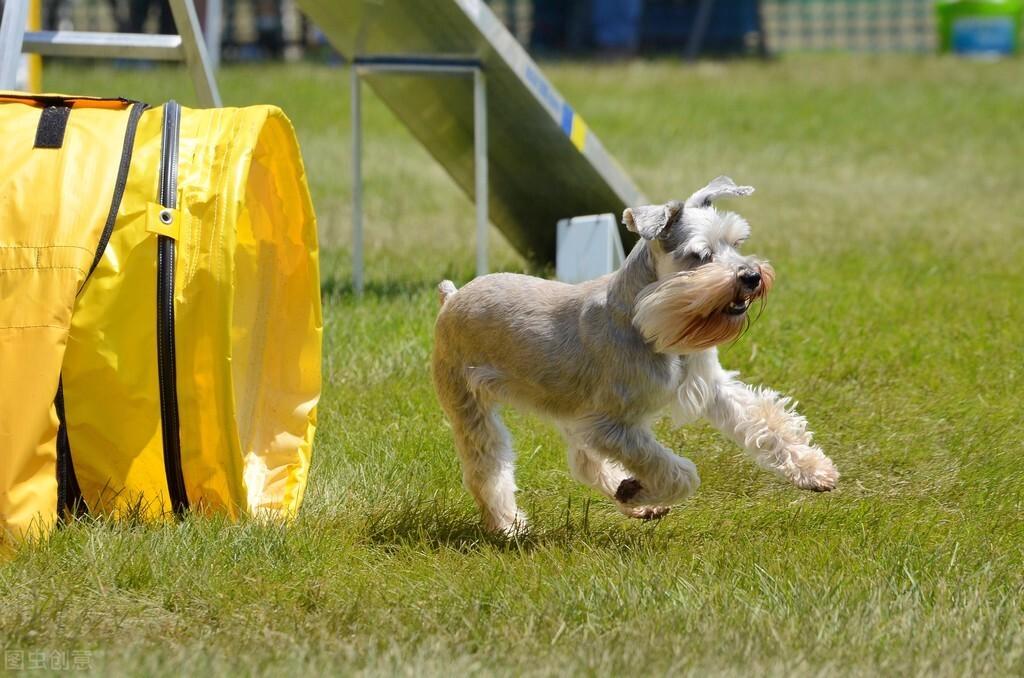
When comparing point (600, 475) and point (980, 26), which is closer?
point (600, 475)

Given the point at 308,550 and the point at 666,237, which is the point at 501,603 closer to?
the point at 308,550

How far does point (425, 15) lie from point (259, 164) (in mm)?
2320

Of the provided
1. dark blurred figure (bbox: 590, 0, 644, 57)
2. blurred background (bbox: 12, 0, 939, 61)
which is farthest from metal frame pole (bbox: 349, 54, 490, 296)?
dark blurred figure (bbox: 590, 0, 644, 57)

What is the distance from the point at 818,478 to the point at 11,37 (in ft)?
11.9

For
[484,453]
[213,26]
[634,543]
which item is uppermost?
[484,453]

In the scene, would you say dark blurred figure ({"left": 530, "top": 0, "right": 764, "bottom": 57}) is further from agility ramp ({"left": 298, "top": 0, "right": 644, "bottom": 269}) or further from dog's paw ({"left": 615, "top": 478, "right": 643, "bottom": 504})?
dog's paw ({"left": 615, "top": 478, "right": 643, "bottom": 504})

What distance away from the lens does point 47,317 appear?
406 centimetres

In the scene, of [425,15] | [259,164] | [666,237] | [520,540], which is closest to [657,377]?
[666,237]

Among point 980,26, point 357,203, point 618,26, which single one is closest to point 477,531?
point 357,203

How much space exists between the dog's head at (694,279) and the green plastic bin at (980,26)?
2224 cm

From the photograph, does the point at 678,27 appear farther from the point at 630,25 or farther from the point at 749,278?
the point at 749,278

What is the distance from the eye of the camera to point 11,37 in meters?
5.52

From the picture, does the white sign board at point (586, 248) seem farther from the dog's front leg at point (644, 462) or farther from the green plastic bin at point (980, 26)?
the green plastic bin at point (980, 26)

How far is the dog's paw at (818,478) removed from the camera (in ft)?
14.4
